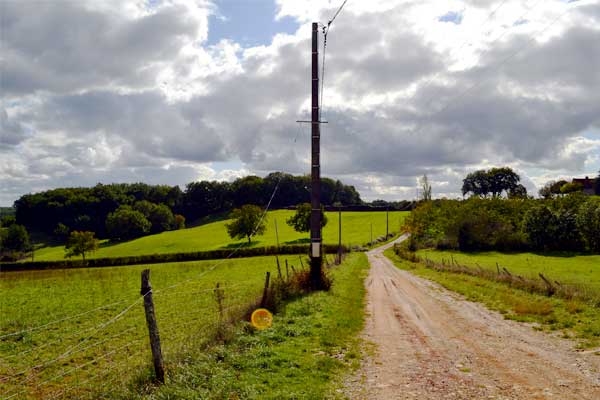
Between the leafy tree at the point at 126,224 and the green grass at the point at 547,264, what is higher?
the leafy tree at the point at 126,224

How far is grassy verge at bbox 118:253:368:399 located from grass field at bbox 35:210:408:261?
72.5 metres

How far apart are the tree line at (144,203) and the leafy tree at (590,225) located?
8396cm

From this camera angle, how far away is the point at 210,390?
8.08 metres

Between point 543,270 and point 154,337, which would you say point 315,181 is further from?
point 543,270

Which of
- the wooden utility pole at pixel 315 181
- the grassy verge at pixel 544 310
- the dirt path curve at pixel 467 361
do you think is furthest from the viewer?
the wooden utility pole at pixel 315 181

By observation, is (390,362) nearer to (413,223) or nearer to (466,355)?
(466,355)

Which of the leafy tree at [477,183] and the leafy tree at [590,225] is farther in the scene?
the leafy tree at [477,183]

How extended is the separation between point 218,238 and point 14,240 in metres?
43.2

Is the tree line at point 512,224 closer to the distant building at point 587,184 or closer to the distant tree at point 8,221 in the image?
the distant building at point 587,184

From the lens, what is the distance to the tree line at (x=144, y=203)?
116m

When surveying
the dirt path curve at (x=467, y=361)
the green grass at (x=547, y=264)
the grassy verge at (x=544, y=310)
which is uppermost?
the dirt path curve at (x=467, y=361)

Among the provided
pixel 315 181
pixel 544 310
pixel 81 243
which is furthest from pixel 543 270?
pixel 81 243

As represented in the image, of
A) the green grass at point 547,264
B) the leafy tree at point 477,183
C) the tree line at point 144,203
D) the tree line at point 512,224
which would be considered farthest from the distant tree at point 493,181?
the green grass at point 547,264

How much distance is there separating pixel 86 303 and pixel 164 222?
95.1 m
